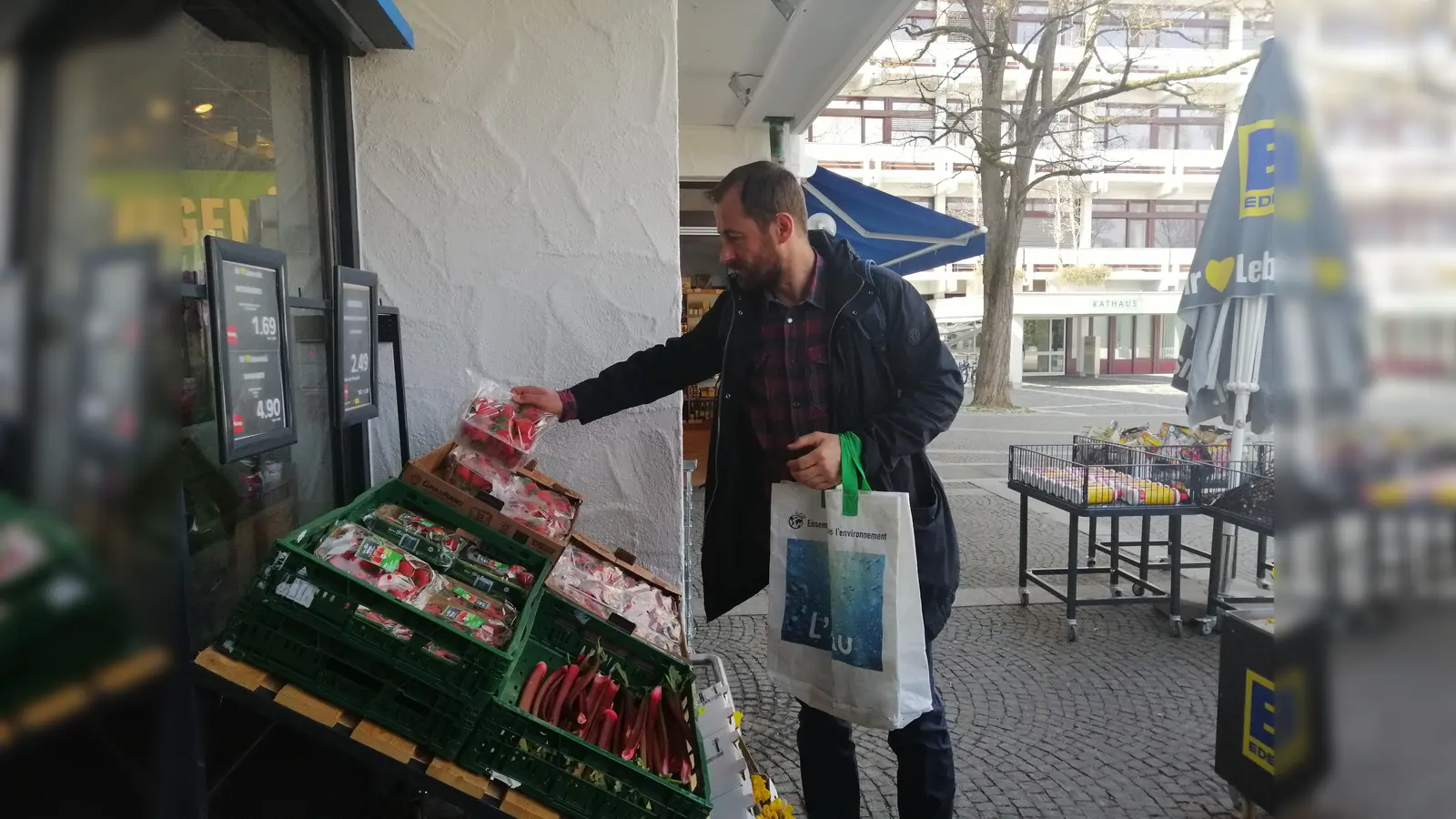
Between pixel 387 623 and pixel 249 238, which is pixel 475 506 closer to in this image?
pixel 387 623

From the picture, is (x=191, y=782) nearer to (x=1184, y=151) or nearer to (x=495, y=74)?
(x=495, y=74)

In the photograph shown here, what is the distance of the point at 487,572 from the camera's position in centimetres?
244

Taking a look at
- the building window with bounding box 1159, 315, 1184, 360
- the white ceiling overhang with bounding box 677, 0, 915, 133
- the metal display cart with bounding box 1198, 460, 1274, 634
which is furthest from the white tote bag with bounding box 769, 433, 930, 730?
the building window with bounding box 1159, 315, 1184, 360

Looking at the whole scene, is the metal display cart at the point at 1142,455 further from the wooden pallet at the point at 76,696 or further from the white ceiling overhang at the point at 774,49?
the wooden pallet at the point at 76,696

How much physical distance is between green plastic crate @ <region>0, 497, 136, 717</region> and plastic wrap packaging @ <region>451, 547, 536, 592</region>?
1679 mm

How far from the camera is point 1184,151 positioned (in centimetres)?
3525

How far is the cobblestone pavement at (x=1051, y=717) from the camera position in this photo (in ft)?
11.0

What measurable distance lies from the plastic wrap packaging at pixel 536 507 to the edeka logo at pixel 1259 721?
2374mm

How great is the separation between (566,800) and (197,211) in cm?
186

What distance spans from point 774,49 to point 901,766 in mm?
4742

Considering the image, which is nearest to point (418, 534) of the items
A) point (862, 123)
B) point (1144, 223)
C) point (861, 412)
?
point (861, 412)

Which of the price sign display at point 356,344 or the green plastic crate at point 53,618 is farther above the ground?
the price sign display at point 356,344

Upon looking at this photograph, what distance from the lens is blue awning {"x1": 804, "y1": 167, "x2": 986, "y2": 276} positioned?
354 inches

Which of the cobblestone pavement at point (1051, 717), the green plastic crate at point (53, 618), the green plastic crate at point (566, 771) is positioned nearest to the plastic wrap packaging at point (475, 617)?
the green plastic crate at point (566, 771)
